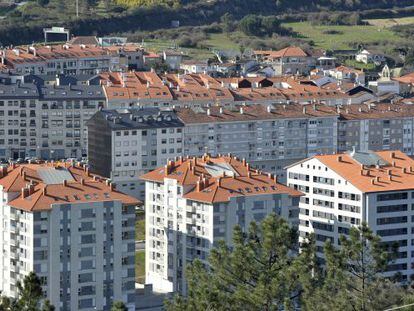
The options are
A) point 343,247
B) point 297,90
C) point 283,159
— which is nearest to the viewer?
point 343,247

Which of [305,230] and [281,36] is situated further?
[281,36]

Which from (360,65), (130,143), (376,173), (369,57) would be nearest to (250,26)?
(369,57)

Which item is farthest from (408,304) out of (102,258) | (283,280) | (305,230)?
(305,230)

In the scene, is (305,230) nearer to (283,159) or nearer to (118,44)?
(283,159)

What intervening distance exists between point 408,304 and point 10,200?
20.0 m

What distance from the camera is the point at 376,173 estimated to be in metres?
74.1

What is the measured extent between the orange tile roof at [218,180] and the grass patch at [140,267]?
13.3 ft

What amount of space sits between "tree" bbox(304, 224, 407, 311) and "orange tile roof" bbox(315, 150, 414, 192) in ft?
46.4

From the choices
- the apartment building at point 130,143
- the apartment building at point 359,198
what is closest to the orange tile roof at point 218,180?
the apartment building at point 359,198

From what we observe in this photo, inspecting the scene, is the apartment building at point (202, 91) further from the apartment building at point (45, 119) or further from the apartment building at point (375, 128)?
the apartment building at point (375, 128)

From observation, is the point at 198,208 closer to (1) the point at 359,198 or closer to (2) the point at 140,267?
(2) the point at 140,267

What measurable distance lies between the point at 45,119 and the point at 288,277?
47716 millimetres

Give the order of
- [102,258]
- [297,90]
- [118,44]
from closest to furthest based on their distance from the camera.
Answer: [102,258], [297,90], [118,44]

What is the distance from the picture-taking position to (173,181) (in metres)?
72.1
